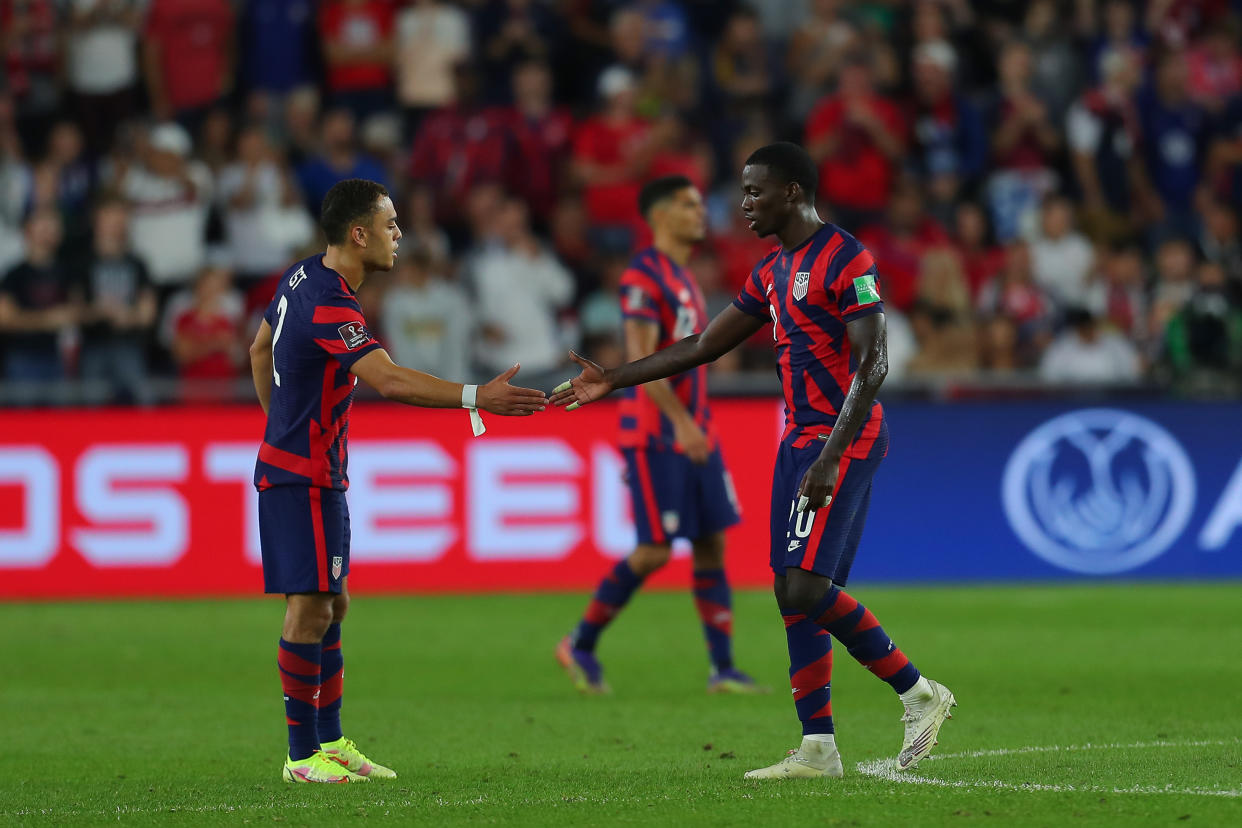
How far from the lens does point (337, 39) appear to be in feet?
59.1

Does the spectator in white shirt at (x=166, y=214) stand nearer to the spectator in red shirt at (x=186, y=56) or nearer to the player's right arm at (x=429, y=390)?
the spectator in red shirt at (x=186, y=56)

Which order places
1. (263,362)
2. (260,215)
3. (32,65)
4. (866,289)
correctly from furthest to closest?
(32,65) < (260,215) < (263,362) < (866,289)

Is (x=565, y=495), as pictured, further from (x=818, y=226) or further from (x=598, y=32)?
(x=818, y=226)

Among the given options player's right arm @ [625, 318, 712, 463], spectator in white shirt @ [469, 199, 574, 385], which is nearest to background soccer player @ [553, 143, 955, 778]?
player's right arm @ [625, 318, 712, 463]

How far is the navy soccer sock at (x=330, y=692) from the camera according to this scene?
722cm

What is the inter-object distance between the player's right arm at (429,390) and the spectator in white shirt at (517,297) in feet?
29.4

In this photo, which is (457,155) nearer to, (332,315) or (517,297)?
(517,297)

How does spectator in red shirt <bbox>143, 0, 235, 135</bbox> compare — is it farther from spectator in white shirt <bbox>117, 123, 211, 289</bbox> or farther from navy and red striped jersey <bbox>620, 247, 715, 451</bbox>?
navy and red striped jersey <bbox>620, 247, 715, 451</bbox>

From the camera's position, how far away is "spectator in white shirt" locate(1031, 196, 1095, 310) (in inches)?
698

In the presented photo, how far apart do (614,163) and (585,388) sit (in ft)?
34.2

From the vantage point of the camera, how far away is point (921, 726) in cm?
677

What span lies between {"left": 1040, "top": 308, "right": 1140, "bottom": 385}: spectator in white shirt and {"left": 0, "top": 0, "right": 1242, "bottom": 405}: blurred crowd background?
3cm

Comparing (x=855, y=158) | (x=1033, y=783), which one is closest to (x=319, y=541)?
(x=1033, y=783)

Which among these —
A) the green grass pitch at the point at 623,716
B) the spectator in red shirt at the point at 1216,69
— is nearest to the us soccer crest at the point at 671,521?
the green grass pitch at the point at 623,716
